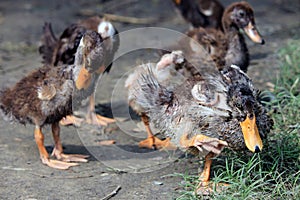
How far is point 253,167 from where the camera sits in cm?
417

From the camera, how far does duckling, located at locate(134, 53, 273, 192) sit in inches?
160

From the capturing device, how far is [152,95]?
4.54m

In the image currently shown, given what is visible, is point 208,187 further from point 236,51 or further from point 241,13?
point 241,13

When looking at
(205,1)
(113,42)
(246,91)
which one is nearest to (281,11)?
(205,1)

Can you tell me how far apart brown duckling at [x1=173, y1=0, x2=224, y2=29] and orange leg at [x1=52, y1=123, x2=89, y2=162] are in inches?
119

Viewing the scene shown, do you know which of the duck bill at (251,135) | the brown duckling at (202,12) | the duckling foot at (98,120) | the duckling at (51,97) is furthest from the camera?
the brown duckling at (202,12)

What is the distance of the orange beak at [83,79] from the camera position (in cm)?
480

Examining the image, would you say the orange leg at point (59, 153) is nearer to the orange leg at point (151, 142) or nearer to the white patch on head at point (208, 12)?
the orange leg at point (151, 142)

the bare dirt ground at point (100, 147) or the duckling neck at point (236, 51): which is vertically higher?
the duckling neck at point (236, 51)

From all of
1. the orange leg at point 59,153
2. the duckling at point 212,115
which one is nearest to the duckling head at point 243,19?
the duckling at point 212,115

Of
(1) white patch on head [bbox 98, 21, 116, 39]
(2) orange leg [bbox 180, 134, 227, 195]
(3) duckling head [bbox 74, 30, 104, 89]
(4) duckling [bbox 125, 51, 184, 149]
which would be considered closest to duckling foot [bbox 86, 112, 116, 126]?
(4) duckling [bbox 125, 51, 184, 149]

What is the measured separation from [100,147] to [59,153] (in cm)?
42

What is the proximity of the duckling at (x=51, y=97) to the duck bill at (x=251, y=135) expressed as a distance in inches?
58.7

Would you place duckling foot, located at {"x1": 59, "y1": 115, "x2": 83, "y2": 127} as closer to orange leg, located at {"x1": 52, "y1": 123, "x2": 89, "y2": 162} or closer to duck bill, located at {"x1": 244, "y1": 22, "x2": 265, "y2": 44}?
orange leg, located at {"x1": 52, "y1": 123, "x2": 89, "y2": 162}
